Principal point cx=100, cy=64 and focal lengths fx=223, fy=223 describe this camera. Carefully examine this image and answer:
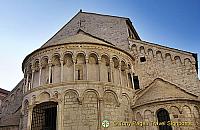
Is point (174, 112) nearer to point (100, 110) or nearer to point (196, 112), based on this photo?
point (196, 112)

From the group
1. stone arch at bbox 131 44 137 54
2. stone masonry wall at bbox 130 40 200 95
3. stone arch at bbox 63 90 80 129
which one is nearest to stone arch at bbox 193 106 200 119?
stone masonry wall at bbox 130 40 200 95

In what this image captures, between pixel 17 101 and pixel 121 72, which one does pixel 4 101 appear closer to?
pixel 17 101

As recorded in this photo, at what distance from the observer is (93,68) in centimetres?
1497

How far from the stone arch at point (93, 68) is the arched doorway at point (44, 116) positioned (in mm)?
3006

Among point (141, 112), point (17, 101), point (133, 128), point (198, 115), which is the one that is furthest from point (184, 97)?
point (17, 101)

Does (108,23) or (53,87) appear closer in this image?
(53,87)

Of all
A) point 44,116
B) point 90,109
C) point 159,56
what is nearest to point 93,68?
point 90,109

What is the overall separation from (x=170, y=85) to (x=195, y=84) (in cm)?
172

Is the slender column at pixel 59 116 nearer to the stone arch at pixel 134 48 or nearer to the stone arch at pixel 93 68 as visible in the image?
the stone arch at pixel 93 68

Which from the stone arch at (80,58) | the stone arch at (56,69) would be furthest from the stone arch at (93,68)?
the stone arch at (56,69)

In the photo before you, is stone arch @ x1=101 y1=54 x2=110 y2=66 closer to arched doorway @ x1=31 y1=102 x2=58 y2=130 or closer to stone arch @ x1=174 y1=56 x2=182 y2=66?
arched doorway @ x1=31 y1=102 x2=58 y2=130

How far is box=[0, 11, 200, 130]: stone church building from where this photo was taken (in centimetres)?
1329

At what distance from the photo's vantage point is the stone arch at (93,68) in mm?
14609

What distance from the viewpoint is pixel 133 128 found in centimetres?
1430
